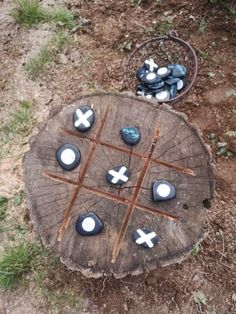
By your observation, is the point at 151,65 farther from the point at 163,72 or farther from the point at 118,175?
the point at 118,175

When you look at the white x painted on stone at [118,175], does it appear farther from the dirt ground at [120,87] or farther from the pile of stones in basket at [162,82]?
the pile of stones in basket at [162,82]

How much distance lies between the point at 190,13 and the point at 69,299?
2535 millimetres

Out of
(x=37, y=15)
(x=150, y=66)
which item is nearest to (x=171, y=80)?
(x=150, y=66)

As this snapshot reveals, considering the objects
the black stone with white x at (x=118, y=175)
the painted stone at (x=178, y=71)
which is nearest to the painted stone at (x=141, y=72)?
the painted stone at (x=178, y=71)

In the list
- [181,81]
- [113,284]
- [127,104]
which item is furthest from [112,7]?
[113,284]

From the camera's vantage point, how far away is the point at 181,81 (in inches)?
153

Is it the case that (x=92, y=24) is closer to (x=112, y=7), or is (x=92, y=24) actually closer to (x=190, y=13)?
(x=112, y=7)

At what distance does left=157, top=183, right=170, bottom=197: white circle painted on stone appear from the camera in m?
2.76

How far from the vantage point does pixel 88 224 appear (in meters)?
2.75

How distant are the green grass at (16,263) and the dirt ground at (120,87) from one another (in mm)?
87

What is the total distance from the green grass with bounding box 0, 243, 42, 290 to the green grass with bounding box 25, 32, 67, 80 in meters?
1.47

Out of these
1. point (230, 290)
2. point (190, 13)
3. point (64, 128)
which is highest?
point (64, 128)

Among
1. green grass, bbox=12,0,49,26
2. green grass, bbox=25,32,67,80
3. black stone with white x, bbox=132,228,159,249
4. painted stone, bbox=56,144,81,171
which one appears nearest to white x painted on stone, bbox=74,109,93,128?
painted stone, bbox=56,144,81,171

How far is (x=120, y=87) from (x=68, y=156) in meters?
1.32
